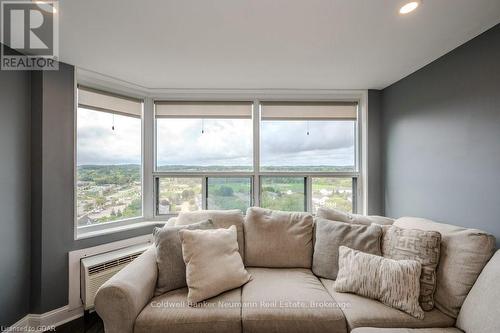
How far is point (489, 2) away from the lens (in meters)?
1.30

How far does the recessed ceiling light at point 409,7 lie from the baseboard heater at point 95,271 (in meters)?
3.15

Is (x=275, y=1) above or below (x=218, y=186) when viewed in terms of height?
above

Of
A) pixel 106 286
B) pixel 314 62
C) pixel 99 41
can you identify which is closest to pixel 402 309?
pixel 106 286

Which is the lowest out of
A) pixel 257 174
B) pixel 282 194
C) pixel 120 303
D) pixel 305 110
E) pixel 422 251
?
pixel 120 303

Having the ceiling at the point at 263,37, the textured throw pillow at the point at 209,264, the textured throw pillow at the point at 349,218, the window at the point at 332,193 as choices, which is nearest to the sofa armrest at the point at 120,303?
the textured throw pillow at the point at 209,264

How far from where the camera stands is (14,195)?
1797 millimetres

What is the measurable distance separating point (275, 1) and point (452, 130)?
71.3 inches

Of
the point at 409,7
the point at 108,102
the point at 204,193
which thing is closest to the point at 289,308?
the point at 204,193

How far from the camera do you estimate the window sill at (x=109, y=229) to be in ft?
7.18

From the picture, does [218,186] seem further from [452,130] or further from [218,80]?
[452,130]

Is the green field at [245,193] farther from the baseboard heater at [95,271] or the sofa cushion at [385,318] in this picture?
the sofa cushion at [385,318]

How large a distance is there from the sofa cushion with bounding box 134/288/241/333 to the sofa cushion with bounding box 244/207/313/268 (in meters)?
0.56

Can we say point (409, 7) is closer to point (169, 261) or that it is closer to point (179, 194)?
point (169, 261)

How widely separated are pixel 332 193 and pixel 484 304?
176 centimetres
